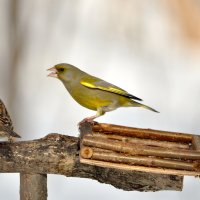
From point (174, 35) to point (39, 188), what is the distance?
4.28 meters

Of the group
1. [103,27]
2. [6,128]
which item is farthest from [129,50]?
[6,128]

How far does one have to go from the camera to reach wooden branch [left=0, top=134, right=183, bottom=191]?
354 centimetres

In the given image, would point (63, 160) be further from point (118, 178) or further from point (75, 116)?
point (75, 116)

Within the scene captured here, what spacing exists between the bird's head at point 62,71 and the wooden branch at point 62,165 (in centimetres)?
108

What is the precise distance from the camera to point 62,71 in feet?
15.3

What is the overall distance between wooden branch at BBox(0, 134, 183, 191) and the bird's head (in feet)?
3.55

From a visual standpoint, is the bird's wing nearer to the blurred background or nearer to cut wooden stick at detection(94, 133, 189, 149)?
cut wooden stick at detection(94, 133, 189, 149)

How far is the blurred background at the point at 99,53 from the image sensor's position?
7.04 metres

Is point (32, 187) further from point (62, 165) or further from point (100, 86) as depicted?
point (100, 86)

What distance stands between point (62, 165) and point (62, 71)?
3.99 ft

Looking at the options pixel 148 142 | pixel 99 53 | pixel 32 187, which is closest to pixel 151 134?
pixel 148 142

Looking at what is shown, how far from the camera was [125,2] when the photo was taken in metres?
7.83

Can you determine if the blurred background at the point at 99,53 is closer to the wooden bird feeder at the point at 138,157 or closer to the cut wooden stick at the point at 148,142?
the cut wooden stick at the point at 148,142

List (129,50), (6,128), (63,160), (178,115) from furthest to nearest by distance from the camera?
(129,50), (178,115), (6,128), (63,160)
